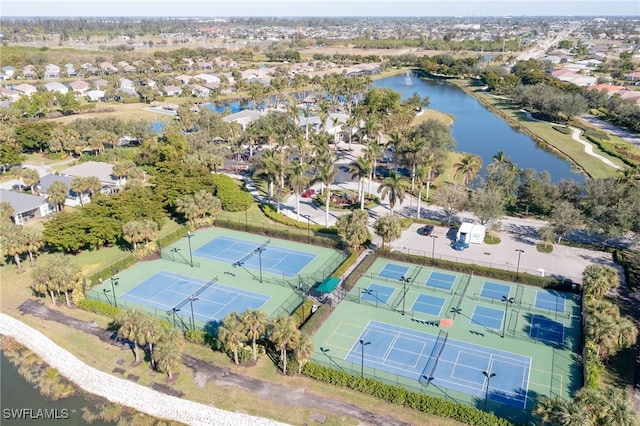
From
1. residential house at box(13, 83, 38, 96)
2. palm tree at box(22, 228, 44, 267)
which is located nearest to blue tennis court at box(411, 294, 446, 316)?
palm tree at box(22, 228, 44, 267)

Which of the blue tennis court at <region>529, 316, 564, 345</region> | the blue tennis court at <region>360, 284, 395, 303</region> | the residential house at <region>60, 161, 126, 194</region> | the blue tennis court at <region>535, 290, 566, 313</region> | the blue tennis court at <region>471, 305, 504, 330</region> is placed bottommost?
the blue tennis court at <region>360, 284, 395, 303</region>

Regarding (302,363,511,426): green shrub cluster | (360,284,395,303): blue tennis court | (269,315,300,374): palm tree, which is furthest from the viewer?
(360,284,395,303): blue tennis court

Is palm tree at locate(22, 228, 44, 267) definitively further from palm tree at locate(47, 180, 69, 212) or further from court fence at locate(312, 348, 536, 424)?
court fence at locate(312, 348, 536, 424)

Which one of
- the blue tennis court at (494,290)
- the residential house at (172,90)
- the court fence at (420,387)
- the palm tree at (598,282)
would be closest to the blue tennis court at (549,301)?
the palm tree at (598,282)

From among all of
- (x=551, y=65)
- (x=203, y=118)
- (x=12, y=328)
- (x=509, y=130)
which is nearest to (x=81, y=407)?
(x=12, y=328)

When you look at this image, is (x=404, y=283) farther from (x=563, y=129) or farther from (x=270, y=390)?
(x=563, y=129)

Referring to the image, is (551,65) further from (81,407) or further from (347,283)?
(81,407)

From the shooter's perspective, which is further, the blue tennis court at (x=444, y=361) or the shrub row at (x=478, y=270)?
the shrub row at (x=478, y=270)

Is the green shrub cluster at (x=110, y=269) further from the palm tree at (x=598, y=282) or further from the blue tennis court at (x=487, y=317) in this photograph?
the palm tree at (x=598, y=282)
